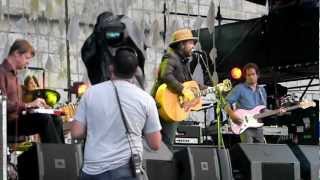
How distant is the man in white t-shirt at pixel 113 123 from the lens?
4301mm

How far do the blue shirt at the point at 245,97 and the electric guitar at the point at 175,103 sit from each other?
0.56 metres

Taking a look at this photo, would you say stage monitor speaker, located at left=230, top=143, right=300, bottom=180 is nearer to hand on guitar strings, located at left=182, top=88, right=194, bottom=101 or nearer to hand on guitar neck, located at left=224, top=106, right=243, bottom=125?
hand on guitar strings, located at left=182, top=88, right=194, bottom=101

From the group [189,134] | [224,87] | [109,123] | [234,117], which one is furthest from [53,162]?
[189,134]

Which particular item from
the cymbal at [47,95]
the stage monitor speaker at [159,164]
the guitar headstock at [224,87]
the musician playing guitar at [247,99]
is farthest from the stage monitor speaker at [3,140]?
the musician playing guitar at [247,99]

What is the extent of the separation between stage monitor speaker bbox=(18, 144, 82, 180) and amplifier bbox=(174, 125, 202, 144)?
3.02 meters

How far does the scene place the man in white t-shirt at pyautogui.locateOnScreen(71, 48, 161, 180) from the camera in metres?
4.30

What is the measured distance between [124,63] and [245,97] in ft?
13.3

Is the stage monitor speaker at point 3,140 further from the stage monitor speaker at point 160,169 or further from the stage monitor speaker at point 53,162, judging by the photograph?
the stage monitor speaker at point 160,169

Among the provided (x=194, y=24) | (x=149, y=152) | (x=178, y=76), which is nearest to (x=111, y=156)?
(x=149, y=152)

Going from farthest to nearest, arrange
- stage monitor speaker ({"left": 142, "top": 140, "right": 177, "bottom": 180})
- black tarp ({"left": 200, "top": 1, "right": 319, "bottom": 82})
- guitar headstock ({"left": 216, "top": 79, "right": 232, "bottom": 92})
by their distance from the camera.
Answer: black tarp ({"left": 200, "top": 1, "right": 319, "bottom": 82}) < guitar headstock ({"left": 216, "top": 79, "right": 232, "bottom": 92}) < stage monitor speaker ({"left": 142, "top": 140, "right": 177, "bottom": 180})

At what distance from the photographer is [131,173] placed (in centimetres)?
433

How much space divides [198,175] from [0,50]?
475 cm

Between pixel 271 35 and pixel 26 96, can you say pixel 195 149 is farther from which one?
pixel 271 35

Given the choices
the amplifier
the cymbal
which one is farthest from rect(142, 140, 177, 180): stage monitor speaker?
the amplifier
